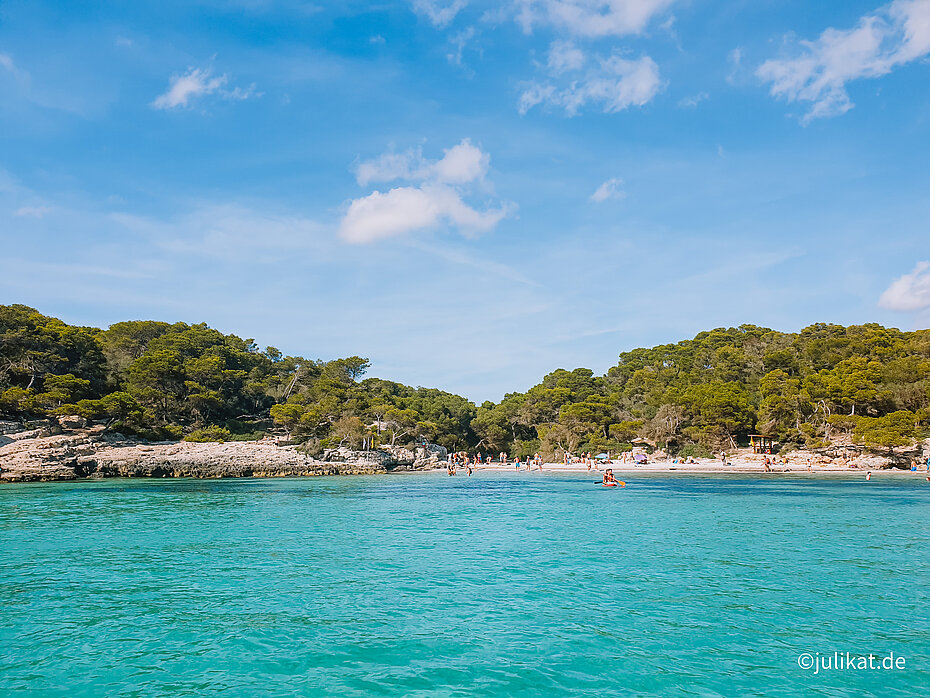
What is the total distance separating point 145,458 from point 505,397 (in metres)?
53.9

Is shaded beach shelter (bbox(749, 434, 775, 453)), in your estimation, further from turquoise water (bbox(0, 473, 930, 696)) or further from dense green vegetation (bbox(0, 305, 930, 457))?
turquoise water (bbox(0, 473, 930, 696))

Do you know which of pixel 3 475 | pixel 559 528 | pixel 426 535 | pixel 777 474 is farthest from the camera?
pixel 777 474

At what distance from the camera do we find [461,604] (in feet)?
35.9

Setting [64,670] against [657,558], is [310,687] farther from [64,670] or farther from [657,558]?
[657,558]

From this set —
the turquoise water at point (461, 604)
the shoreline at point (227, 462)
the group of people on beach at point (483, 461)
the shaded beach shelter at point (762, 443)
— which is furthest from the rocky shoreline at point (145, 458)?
the shaded beach shelter at point (762, 443)

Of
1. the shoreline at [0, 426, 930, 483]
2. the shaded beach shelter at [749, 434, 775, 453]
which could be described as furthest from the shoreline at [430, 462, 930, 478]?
the shaded beach shelter at [749, 434, 775, 453]

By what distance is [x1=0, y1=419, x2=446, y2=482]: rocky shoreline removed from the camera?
4334cm

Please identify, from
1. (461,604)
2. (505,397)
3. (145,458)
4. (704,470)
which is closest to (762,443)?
(704,470)

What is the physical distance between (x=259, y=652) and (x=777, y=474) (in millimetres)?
49258

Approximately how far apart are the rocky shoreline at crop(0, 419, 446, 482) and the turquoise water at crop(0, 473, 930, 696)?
24982mm

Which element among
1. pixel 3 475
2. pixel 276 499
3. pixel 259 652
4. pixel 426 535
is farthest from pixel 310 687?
pixel 3 475

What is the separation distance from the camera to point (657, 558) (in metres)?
15.0

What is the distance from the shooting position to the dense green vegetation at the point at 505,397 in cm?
5312

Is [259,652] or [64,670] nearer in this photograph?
[64,670]
